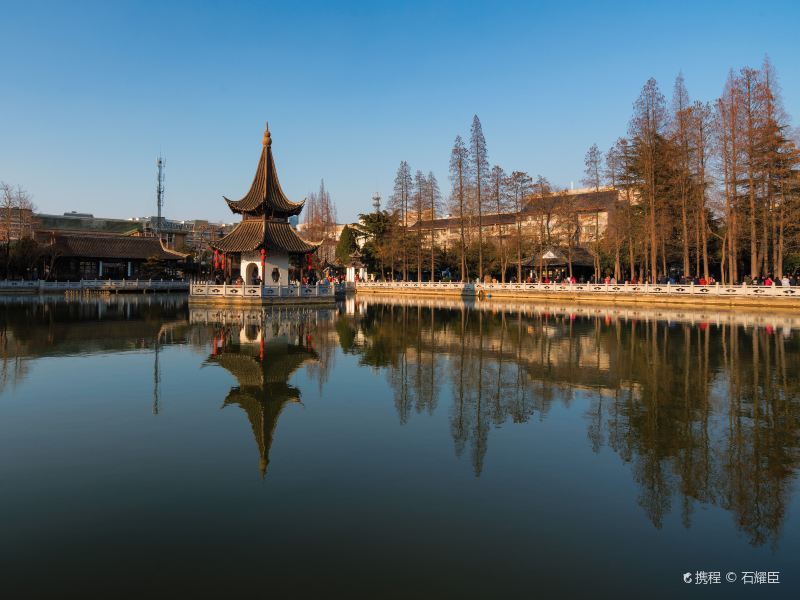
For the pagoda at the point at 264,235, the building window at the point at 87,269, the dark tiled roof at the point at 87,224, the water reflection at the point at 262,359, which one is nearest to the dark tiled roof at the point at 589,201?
the pagoda at the point at 264,235

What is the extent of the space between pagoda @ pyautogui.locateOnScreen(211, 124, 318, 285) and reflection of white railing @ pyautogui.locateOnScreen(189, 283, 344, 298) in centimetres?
169

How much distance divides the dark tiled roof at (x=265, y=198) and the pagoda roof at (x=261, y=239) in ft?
2.93

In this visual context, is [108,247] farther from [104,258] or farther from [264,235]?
[264,235]

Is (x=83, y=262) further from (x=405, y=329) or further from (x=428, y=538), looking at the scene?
(x=428, y=538)

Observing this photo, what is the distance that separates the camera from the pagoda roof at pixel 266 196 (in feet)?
125

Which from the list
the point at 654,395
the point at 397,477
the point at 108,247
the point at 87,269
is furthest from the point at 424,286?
the point at 397,477

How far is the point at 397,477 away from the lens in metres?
6.36

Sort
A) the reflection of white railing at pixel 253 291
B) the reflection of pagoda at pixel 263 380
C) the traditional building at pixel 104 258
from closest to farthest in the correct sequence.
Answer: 1. the reflection of pagoda at pixel 263 380
2. the reflection of white railing at pixel 253 291
3. the traditional building at pixel 104 258

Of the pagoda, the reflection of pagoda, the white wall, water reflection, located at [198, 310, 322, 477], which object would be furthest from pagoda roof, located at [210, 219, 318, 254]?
the reflection of pagoda

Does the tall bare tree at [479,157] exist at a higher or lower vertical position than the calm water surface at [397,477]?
higher

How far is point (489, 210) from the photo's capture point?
171ft

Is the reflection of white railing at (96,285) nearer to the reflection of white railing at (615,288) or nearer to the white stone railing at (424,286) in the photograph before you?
the white stone railing at (424,286)

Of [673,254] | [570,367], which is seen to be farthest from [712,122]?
[570,367]

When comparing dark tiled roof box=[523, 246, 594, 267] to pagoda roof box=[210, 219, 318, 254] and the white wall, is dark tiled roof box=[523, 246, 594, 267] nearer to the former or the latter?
pagoda roof box=[210, 219, 318, 254]
